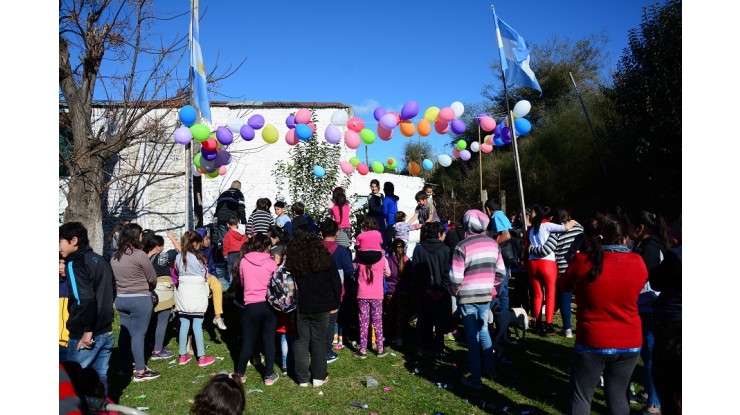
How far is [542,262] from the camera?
263 inches

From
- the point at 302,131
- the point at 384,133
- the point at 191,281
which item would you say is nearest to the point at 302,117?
the point at 302,131

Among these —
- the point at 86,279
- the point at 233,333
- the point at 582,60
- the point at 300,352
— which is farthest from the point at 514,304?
the point at 582,60

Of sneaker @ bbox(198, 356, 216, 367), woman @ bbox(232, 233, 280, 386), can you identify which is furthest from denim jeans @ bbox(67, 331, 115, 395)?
sneaker @ bbox(198, 356, 216, 367)

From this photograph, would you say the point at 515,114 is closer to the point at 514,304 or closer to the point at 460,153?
the point at 460,153

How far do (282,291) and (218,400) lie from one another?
276 centimetres

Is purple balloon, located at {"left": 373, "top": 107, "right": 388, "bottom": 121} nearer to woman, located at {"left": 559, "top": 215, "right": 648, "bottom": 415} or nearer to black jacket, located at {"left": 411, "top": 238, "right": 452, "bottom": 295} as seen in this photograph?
black jacket, located at {"left": 411, "top": 238, "right": 452, "bottom": 295}

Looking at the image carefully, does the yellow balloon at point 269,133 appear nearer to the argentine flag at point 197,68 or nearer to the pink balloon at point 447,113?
the argentine flag at point 197,68

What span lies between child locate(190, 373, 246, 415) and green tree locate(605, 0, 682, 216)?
11718 millimetres

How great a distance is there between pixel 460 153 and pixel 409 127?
7.84ft

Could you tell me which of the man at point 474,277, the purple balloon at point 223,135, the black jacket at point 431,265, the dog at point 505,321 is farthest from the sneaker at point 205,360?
the dog at point 505,321

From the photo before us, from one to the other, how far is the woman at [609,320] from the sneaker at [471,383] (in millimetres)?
1753

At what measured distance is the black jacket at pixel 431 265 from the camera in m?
6.24

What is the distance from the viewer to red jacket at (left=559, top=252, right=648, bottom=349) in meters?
3.39

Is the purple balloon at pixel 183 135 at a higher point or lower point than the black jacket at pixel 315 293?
higher
